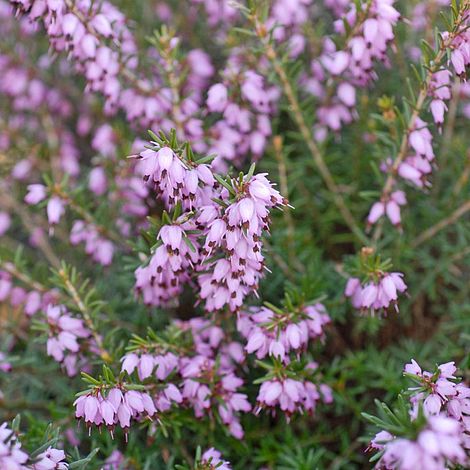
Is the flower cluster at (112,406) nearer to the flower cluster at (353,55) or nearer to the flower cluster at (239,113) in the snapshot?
the flower cluster at (239,113)

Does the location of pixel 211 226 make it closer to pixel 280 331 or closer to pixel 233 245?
pixel 233 245

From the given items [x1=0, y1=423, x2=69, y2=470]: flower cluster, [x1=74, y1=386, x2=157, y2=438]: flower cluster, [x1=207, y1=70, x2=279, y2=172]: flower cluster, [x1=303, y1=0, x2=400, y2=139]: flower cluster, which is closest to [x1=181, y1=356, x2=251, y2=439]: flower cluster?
[x1=74, y1=386, x2=157, y2=438]: flower cluster

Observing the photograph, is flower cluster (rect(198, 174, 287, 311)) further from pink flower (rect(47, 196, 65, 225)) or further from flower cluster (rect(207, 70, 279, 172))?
pink flower (rect(47, 196, 65, 225))

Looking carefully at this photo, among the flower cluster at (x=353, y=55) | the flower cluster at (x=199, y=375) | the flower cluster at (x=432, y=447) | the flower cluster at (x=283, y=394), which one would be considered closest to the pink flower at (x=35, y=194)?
the flower cluster at (x=199, y=375)

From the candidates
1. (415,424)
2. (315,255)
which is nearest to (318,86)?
(315,255)

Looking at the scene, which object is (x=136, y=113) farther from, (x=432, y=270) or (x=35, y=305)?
(x=432, y=270)

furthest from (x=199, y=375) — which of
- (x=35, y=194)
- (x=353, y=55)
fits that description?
(x=353, y=55)

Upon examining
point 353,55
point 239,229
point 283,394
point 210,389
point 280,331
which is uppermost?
point 353,55
